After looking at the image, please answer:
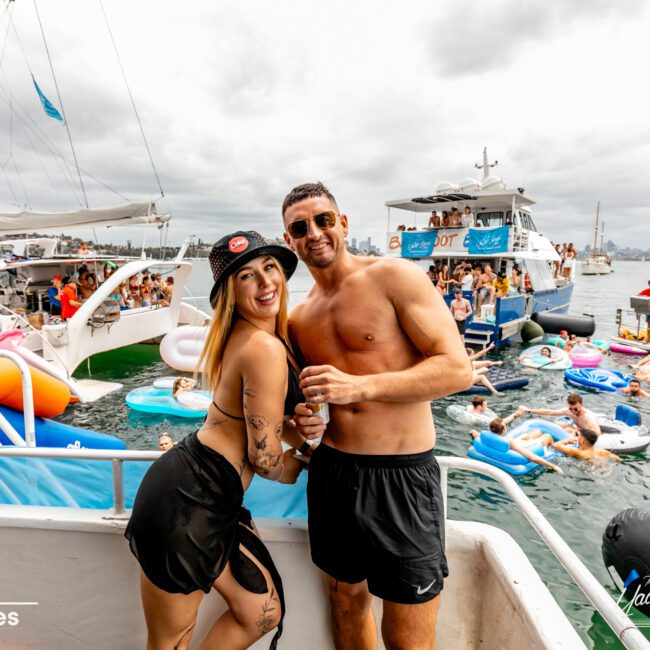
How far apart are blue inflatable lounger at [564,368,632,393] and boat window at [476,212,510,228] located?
10098 millimetres

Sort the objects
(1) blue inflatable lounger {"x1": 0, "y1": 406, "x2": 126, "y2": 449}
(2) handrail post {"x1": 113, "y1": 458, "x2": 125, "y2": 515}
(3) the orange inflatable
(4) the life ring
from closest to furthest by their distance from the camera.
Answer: (2) handrail post {"x1": 113, "y1": 458, "x2": 125, "y2": 515}, (3) the orange inflatable, (1) blue inflatable lounger {"x1": 0, "y1": 406, "x2": 126, "y2": 449}, (4) the life ring

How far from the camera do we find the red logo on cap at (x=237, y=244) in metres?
1.78

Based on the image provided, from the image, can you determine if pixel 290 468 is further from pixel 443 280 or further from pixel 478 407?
pixel 443 280

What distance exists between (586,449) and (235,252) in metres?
8.54

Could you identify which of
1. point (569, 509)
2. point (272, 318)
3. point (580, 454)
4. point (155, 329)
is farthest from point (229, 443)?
point (155, 329)

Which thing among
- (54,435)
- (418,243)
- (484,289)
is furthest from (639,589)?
(418,243)

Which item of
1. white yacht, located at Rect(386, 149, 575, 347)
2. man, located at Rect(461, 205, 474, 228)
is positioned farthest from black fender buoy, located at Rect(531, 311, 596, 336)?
man, located at Rect(461, 205, 474, 228)

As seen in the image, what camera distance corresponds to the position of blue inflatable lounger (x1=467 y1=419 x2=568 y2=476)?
24.7 feet

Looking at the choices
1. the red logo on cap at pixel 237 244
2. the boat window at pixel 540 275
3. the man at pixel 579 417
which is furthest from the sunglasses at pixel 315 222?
the boat window at pixel 540 275

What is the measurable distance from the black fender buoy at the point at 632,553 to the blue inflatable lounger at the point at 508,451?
12.8ft

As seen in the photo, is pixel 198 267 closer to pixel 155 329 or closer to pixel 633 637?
pixel 155 329

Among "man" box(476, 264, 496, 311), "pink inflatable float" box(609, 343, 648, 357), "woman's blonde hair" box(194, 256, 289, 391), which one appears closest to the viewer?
"woman's blonde hair" box(194, 256, 289, 391)

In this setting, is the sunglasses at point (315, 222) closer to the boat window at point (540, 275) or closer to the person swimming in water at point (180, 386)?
the person swimming in water at point (180, 386)

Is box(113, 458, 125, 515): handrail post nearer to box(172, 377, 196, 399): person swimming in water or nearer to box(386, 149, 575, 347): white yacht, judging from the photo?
box(172, 377, 196, 399): person swimming in water
